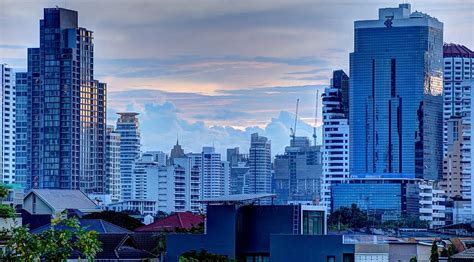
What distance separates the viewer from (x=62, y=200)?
112 m

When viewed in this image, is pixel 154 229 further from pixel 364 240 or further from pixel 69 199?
pixel 364 240

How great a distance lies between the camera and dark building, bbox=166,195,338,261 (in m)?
51.9

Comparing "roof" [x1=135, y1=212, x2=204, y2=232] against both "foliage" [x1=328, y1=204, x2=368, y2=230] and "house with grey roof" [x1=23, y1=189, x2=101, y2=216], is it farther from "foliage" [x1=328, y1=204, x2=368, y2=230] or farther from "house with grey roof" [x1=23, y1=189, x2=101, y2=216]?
"foliage" [x1=328, y1=204, x2=368, y2=230]

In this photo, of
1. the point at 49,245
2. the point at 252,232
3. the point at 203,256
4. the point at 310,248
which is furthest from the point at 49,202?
the point at 49,245

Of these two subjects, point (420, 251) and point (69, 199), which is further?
point (69, 199)

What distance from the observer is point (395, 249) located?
63.8 m

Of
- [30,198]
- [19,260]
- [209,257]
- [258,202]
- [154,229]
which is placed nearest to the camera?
[19,260]

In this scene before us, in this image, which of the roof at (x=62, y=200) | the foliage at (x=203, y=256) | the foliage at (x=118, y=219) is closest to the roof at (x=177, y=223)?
the foliage at (x=118, y=219)

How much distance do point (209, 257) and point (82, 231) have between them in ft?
94.0

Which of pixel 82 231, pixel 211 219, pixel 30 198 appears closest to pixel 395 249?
pixel 211 219

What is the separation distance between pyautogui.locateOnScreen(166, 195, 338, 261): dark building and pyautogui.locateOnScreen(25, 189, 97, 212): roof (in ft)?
167

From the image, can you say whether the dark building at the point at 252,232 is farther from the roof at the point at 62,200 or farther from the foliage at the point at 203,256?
the roof at the point at 62,200

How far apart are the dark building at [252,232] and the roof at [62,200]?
167 ft

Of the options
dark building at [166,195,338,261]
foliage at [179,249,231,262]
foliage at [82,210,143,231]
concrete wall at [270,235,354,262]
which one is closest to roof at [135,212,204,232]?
foliage at [82,210,143,231]
